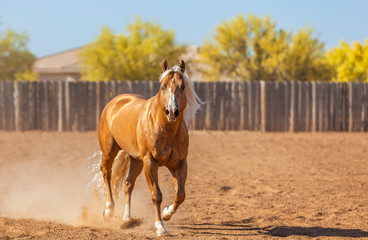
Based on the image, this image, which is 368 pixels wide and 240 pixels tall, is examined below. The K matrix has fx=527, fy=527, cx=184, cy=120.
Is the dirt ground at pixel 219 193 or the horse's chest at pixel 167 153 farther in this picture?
the dirt ground at pixel 219 193

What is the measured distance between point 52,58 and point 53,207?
3689 cm

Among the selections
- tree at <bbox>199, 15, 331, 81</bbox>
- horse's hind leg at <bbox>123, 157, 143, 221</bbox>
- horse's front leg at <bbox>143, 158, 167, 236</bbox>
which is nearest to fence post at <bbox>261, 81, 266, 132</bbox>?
tree at <bbox>199, 15, 331, 81</bbox>

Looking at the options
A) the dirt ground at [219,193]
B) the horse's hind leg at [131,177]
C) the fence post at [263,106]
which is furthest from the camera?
the fence post at [263,106]

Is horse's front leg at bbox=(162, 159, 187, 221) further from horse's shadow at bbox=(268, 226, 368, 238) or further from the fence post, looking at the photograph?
the fence post

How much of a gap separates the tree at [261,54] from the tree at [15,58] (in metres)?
14.3

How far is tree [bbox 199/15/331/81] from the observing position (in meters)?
28.4

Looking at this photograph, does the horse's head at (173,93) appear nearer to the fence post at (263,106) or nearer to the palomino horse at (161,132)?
the palomino horse at (161,132)

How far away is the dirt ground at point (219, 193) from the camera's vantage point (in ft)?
20.4

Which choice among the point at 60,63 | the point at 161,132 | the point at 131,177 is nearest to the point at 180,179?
the point at 161,132

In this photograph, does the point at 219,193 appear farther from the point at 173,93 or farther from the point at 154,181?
the point at 173,93

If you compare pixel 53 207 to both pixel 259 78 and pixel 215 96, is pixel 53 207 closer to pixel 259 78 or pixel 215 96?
pixel 215 96

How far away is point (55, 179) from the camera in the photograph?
10.3 m

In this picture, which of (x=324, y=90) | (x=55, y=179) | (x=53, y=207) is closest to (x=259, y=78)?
(x=324, y=90)

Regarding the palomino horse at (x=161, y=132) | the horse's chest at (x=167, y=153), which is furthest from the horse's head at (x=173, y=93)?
the horse's chest at (x=167, y=153)
